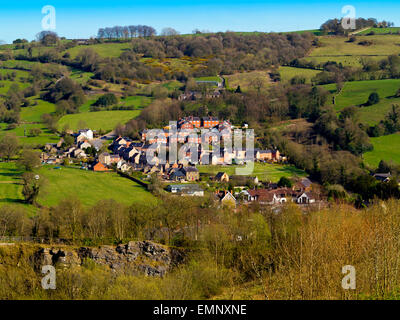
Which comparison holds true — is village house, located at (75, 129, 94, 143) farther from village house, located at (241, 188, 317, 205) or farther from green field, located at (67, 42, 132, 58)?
green field, located at (67, 42, 132, 58)

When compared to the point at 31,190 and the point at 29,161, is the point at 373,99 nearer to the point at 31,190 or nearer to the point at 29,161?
the point at 29,161

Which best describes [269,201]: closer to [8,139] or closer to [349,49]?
[8,139]

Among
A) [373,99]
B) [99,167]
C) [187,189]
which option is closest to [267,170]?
[187,189]

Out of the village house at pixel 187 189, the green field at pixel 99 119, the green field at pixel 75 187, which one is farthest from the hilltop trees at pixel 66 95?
the village house at pixel 187 189

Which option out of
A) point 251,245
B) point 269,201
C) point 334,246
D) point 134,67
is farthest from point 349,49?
point 334,246

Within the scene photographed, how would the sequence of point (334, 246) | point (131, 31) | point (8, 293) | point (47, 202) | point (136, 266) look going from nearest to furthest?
point (334, 246) → point (8, 293) → point (136, 266) → point (47, 202) → point (131, 31)

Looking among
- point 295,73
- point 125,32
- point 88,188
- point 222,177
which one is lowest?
point 88,188
